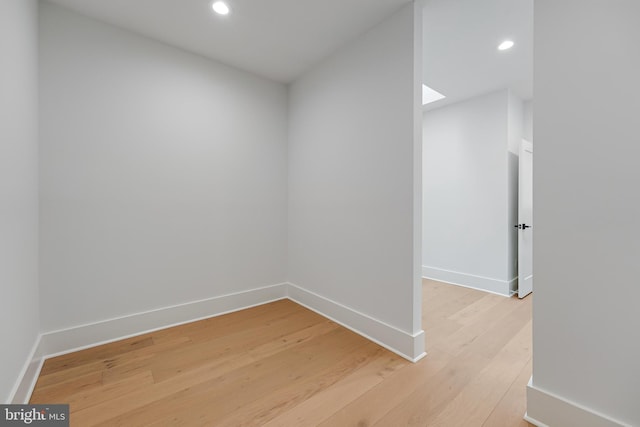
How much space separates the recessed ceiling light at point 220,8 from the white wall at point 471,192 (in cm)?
330

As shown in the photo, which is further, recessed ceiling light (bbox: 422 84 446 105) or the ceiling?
recessed ceiling light (bbox: 422 84 446 105)

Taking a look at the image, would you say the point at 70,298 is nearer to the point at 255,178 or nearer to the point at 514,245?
the point at 255,178

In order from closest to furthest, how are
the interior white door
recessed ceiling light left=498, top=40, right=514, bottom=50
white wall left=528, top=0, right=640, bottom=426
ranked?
white wall left=528, top=0, right=640, bottom=426 < recessed ceiling light left=498, top=40, right=514, bottom=50 < the interior white door

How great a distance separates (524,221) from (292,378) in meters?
3.39

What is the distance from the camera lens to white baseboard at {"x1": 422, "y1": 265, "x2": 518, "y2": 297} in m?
3.39

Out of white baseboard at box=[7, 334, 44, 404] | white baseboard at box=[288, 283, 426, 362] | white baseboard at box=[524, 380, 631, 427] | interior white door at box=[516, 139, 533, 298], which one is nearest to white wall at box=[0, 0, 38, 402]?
white baseboard at box=[7, 334, 44, 404]

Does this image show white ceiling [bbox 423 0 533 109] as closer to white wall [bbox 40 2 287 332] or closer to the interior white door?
the interior white door

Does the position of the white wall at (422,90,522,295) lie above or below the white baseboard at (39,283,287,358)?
above

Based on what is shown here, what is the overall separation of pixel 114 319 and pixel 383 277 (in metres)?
2.30

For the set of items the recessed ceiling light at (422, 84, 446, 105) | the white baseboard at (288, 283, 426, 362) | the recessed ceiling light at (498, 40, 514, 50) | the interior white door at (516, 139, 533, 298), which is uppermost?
the recessed ceiling light at (422, 84, 446, 105)

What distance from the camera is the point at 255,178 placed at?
310 centimetres

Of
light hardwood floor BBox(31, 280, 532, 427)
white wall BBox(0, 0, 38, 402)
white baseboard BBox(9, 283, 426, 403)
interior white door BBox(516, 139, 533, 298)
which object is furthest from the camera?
interior white door BBox(516, 139, 533, 298)

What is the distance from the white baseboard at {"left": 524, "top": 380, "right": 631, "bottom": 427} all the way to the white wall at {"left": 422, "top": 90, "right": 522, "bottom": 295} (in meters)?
2.30

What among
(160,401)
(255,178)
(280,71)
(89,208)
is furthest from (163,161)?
(160,401)
